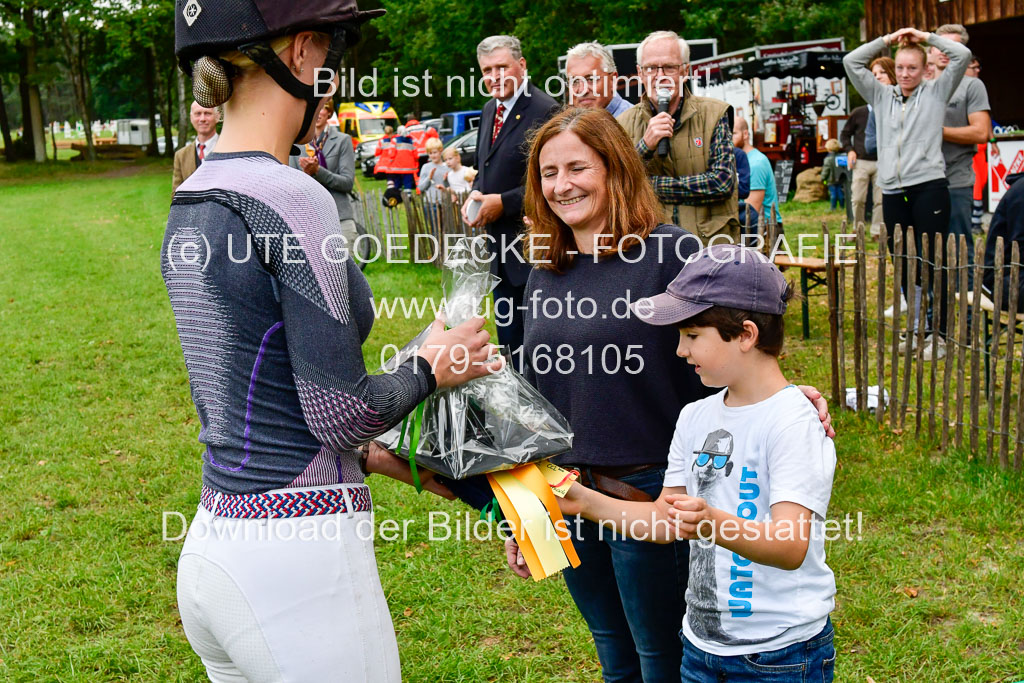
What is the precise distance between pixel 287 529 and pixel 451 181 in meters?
15.8

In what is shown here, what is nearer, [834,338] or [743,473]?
[743,473]

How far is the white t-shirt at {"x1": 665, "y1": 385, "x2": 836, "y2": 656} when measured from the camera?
2.30 meters

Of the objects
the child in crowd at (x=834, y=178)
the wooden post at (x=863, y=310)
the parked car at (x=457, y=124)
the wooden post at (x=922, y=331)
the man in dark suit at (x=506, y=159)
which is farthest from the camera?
the parked car at (x=457, y=124)

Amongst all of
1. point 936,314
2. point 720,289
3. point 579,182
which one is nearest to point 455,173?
point 936,314

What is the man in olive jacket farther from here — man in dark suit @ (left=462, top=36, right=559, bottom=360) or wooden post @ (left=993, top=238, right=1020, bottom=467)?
wooden post @ (left=993, top=238, right=1020, bottom=467)

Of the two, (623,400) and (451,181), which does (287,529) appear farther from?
(451,181)

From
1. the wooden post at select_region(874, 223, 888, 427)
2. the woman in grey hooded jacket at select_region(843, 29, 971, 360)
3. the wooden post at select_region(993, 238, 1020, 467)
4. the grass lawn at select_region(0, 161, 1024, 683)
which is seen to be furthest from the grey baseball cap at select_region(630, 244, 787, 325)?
the woman in grey hooded jacket at select_region(843, 29, 971, 360)

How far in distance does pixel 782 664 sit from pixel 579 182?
146 centimetres

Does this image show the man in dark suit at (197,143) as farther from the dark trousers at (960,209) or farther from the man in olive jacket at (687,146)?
the dark trousers at (960,209)

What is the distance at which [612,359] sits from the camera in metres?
2.90

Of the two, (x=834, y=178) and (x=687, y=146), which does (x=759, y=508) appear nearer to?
(x=687, y=146)

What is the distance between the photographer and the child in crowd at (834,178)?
17781 millimetres

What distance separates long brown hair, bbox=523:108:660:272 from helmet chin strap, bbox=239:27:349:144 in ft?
3.54

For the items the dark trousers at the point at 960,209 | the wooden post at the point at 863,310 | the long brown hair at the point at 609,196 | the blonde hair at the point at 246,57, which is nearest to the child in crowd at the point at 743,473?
the long brown hair at the point at 609,196
